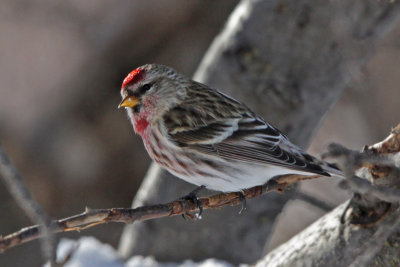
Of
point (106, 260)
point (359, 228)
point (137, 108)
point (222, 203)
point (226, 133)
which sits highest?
point (137, 108)

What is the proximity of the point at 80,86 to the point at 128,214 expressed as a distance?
3.66 metres

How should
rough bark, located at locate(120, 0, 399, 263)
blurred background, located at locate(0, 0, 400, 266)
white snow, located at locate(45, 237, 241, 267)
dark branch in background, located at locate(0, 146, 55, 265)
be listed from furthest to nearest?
blurred background, located at locate(0, 0, 400, 266) → white snow, located at locate(45, 237, 241, 267) → rough bark, located at locate(120, 0, 399, 263) → dark branch in background, located at locate(0, 146, 55, 265)

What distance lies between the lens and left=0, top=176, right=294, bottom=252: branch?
1664mm

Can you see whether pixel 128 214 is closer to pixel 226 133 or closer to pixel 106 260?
pixel 226 133

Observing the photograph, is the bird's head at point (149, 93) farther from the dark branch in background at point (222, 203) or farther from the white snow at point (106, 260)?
the white snow at point (106, 260)

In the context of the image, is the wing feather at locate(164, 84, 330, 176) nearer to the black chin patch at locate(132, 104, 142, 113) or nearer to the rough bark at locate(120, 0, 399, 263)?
the black chin patch at locate(132, 104, 142, 113)

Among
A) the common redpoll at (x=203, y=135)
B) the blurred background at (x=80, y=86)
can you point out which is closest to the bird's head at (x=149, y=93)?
the common redpoll at (x=203, y=135)

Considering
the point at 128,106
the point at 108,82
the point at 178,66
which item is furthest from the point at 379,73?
the point at 128,106

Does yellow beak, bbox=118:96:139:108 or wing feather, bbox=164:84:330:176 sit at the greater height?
yellow beak, bbox=118:96:139:108

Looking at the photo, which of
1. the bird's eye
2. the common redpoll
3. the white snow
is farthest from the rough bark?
the bird's eye

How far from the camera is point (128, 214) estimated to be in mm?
2016

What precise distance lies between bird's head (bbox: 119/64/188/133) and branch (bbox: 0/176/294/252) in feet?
1.88

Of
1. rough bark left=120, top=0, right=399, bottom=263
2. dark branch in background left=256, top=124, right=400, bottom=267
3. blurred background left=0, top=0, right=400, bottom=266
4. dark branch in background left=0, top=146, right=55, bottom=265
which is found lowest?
dark branch in background left=256, top=124, right=400, bottom=267

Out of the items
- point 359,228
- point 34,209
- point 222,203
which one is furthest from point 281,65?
point 34,209
